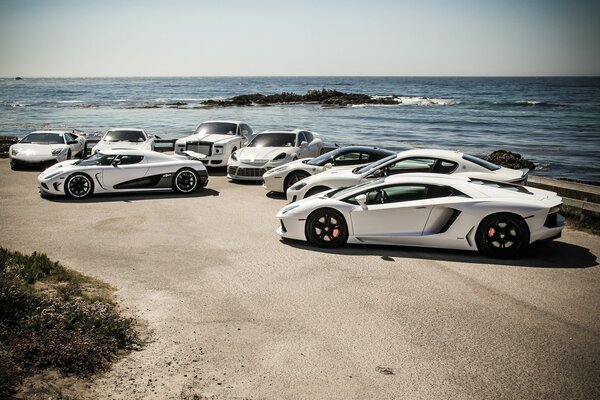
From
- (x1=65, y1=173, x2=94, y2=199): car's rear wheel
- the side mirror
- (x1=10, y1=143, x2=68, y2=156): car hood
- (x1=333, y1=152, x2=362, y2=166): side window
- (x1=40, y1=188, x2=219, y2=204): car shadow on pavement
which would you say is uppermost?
(x1=333, y1=152, x2=362, y2=166): side window

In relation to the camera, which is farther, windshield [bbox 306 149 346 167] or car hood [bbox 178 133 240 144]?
car hood [bbox 178 133 240 144]

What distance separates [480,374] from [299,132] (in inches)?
535

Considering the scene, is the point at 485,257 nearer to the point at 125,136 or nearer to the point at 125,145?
the point at 125,145

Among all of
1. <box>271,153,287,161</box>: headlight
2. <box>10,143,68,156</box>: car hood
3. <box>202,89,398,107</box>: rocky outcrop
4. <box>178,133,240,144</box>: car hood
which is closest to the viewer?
<box>271,153,287,161</box>: headlight

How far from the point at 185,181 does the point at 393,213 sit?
24.8 feet

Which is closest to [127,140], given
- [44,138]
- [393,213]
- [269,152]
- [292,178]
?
[44,138]

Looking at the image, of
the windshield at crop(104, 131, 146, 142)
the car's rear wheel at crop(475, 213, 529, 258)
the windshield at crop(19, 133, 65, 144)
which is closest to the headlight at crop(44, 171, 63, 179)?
the windshield at crop(104, 131, 146, 142)

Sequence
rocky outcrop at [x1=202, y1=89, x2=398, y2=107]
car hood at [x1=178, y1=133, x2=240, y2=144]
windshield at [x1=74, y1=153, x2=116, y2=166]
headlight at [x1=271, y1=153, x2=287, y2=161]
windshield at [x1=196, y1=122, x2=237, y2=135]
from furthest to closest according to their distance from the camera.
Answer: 1. rocky outcrop at [x1=202, y1=89, x2=398, y2=107]
2. windshield at [x1=196, y1=122, x2=237, y2=135]
3. car hood at [x1=178, y1=133, x2=240, y2=144]
4. headlight at [x1=271, y1=153, x2=287, y2=161]
5. windshield at [x1=74, y1=153, x2=116, y2=166]

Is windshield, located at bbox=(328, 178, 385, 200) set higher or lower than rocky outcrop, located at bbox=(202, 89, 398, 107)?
lower

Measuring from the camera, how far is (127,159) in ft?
46.1

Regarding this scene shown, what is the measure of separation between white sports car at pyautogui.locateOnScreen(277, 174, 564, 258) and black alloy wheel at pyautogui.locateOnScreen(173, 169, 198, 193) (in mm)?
5928

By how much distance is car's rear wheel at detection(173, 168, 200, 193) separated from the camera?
1446 cm

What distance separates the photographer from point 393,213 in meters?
8.76

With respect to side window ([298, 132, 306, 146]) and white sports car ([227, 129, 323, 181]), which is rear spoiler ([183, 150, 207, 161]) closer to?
white sports car ([227, 129, 323, 181])
